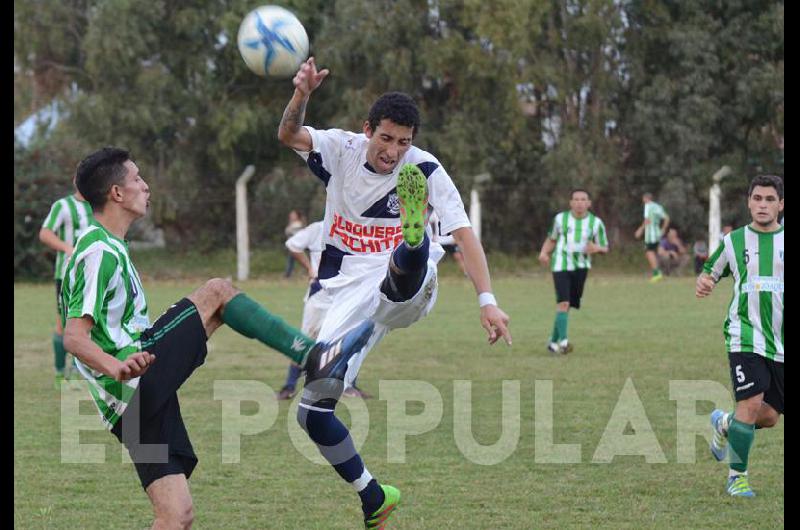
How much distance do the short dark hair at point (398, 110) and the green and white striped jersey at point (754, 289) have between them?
2.46m

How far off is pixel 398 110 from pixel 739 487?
10.1 ft

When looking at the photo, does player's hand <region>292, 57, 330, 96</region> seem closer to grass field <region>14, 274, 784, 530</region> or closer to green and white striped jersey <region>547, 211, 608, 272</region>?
grass field <region>14, 274, 784, 530</region>

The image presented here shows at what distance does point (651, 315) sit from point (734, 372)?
37.0ft

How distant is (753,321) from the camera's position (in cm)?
697

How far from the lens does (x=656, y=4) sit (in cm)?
3145

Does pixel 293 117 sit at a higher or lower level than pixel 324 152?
higher

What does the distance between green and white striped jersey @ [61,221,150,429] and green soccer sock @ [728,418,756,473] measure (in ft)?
12.3

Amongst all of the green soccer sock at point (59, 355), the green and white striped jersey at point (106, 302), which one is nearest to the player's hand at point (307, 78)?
the green and white striped jersey at point (106, 302)

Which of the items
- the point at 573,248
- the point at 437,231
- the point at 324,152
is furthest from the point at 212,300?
the point at 573,248

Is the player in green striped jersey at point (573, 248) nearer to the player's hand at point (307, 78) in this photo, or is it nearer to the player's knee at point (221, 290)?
the player's hand at point (307, 78)

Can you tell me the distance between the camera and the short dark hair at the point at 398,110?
5.83m

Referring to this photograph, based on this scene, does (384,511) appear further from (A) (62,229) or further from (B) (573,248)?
(B) (573,248)

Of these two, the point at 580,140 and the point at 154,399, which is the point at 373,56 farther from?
the point at 154,399

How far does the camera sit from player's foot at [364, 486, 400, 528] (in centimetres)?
585
